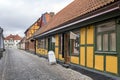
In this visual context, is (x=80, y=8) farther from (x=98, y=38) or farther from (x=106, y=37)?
(x=106, y=37)

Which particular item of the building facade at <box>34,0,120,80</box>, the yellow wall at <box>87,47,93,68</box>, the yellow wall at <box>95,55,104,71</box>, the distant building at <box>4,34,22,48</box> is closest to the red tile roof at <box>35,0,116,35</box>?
the building facade at <box>34,0,120,80</box>

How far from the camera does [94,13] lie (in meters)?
→ 9.91

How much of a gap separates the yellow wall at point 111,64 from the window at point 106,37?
1.24 feet

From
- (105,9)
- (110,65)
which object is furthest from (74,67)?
(105,9)

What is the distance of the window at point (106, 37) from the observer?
936cm

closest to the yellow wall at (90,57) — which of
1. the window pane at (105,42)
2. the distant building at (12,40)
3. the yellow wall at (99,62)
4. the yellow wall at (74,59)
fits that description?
the yellow wall at (99,62)

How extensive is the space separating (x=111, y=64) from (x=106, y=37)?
4.33 ft

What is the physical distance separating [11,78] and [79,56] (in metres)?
4.06

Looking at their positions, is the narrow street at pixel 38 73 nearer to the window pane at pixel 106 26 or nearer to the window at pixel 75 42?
the window at pixel 75 42

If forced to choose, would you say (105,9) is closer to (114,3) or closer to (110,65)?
(114,3)

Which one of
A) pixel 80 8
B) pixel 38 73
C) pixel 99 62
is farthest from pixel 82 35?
pixel 38 73

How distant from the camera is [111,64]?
9.18 meters

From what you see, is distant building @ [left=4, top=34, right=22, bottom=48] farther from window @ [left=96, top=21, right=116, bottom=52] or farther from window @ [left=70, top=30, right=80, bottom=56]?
window @ [left=96, top=21, right=116, bottom=52]

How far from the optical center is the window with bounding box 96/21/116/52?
936 centimetres
